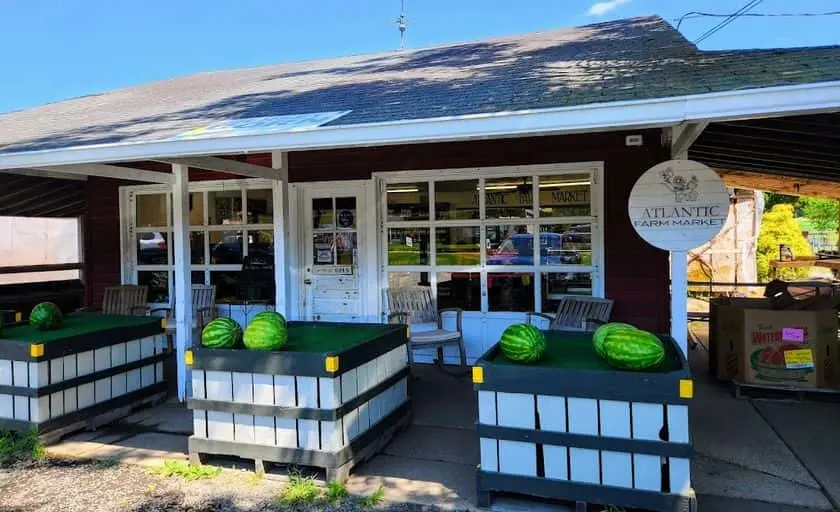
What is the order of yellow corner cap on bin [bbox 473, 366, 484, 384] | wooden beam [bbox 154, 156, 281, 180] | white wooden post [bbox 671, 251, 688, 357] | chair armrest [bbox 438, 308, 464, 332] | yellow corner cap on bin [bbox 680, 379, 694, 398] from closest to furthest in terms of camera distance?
yellow corner cap on bin [bbox 680, 379, 694, 398] → yellow corner cap on bin [bbox 473, 366, 484, 384] → white wooden post [bbox 671, 251, 688, 357] → wooden beam [bbox 154, 156, 281, 180] → chair armrest [bbox 438, 308, 464, 332]

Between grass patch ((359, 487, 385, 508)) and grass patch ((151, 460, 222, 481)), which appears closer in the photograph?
grass patch ((359, 487, 385, 508))

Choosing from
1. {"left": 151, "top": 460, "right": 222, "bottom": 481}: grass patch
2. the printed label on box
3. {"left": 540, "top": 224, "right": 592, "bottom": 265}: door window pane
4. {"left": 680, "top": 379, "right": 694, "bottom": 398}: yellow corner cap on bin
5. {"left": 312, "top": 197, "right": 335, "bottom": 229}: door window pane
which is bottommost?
{"left": 151, "top": 460, "right": 222, "bottom": 481}: grass patch

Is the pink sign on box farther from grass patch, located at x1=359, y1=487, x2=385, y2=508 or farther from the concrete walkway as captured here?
grass patch, located at x1=359, y1=487, x2=385, y2=508

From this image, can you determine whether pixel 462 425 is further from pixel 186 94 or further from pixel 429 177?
pixel 186 94

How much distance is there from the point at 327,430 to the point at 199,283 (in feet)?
15.2

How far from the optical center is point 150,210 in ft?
24.8

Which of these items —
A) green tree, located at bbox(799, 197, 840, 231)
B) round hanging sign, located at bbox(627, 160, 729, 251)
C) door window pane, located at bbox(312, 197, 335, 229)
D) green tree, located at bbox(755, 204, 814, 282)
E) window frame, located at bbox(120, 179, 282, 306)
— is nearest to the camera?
round hanging sign, located at bbox(627, 160, 729, 251)

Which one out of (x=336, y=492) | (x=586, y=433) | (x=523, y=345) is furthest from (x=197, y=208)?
(x=586, y=433)

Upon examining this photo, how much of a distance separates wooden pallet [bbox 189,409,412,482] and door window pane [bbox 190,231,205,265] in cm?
410

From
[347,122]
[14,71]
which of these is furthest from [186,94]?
[14,71]

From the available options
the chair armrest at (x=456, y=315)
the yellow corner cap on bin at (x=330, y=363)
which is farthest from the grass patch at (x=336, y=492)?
the chair armrest at (x=456, y=315)

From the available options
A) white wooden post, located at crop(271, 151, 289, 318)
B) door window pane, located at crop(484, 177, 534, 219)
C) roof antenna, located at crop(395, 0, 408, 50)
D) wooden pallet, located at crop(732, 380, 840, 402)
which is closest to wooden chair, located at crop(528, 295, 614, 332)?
door window pane, located at crop(484, 177, 534, 219)

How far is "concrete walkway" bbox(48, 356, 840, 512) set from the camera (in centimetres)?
305

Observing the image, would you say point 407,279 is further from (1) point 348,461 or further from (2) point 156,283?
(2) point 156,283
